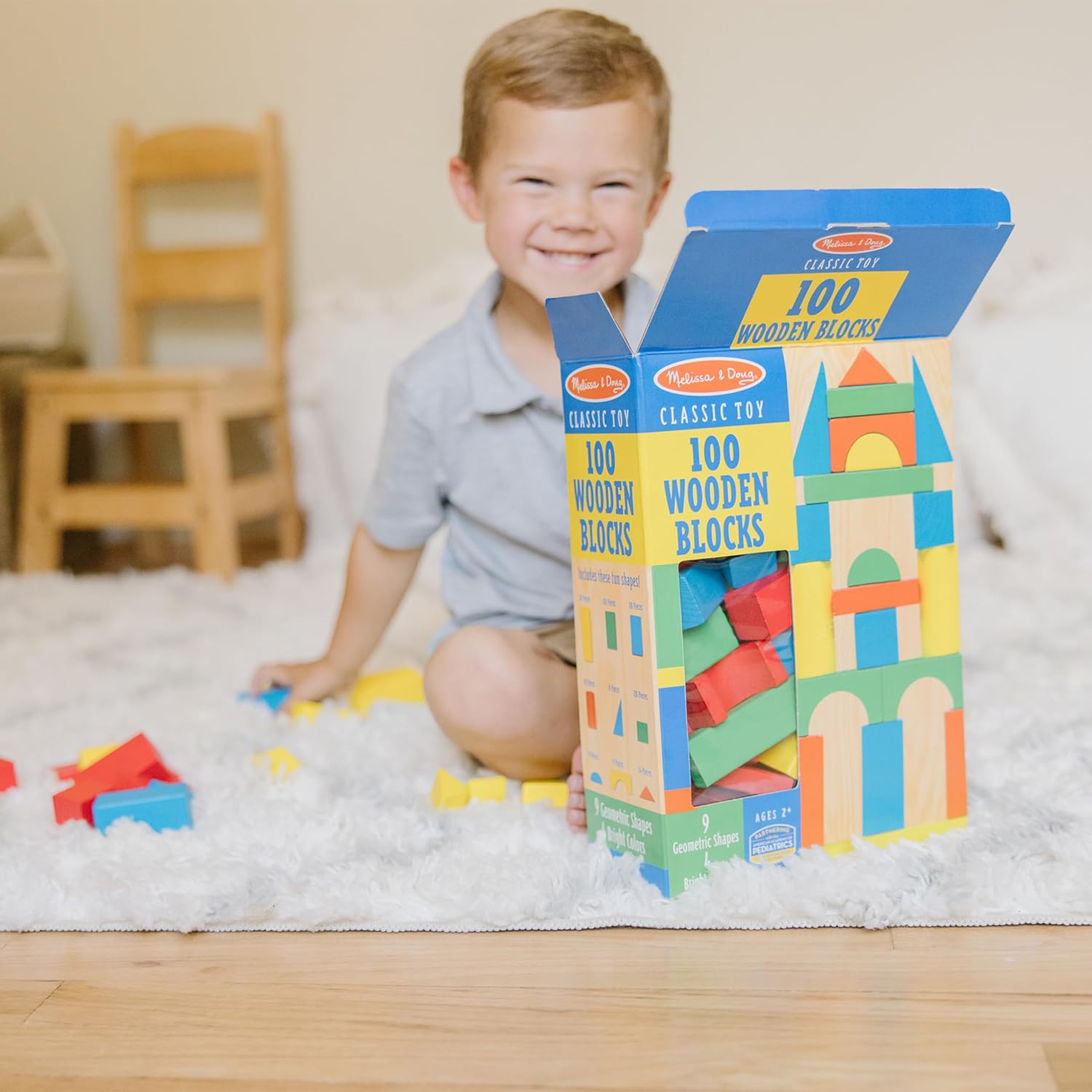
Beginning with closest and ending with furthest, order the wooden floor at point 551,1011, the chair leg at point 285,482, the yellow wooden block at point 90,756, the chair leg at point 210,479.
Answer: the wooden floor at point 551,1011 < the yellow wooden block at point 90,756 < the chair leg at point 210,479 < the chair leg at point 285,482

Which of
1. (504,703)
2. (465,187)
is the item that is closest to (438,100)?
(465,187)

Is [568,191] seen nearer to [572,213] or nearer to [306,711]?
[572,213]

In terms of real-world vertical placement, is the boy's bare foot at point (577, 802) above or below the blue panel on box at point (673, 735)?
below

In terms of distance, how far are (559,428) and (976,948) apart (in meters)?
0.51

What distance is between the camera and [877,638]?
0.78m

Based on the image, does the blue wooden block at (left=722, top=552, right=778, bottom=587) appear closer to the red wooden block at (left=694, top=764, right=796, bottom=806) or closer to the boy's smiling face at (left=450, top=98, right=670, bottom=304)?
the red wooden block at (left=694, top=764, right=796, bottom=806)

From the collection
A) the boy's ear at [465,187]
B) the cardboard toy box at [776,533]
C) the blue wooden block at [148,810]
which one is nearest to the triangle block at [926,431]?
the cardboard toy box at [776,533]

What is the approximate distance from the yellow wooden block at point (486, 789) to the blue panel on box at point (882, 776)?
28 cm

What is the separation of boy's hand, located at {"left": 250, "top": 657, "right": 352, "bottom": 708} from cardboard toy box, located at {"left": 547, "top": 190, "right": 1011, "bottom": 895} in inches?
16.4

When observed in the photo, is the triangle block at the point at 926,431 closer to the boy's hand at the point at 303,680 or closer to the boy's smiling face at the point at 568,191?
the boy's smiling face at the point at 568,191

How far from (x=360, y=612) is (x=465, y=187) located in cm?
37

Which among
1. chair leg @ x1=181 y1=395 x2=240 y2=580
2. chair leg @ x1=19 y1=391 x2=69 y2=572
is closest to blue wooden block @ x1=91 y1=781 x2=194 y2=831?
chair leg @ x1=181 y1=395 x2=240 y2=580

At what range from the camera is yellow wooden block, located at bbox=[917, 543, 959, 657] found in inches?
31.7

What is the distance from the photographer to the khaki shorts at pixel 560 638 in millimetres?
1033
